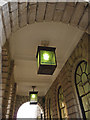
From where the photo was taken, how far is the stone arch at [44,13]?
4.80 ft

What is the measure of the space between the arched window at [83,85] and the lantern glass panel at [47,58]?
134 centimetres

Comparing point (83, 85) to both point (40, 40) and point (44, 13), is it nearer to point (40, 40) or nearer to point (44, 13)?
point (40, 40)

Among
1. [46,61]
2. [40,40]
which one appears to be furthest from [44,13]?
[40,40]

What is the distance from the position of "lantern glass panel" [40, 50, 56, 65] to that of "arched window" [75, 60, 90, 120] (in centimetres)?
134

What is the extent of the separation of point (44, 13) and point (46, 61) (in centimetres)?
101

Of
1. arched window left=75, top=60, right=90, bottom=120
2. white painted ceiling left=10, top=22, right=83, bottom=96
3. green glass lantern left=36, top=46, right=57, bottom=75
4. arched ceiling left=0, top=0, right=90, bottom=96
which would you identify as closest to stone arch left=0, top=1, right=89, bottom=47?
arched ceiling left=0, top=0, right=90, bottom=96

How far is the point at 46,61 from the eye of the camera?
93.1 inches

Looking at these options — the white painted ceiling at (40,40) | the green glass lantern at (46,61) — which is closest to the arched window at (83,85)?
the white painted ceiling at (40,40)

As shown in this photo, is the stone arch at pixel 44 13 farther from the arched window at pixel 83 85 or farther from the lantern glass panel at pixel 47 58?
the arched window at pixel 83 85

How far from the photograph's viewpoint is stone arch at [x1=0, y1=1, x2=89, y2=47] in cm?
146

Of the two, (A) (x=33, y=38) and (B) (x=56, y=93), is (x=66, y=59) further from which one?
(B) (x=56, y=93)

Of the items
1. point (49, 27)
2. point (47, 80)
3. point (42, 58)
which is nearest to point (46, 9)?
point (42, 58)

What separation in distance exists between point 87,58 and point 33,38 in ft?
6.04

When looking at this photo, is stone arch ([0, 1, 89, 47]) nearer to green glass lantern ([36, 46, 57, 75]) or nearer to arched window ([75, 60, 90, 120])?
green glass lantern ([36, 46, 57, 75])
